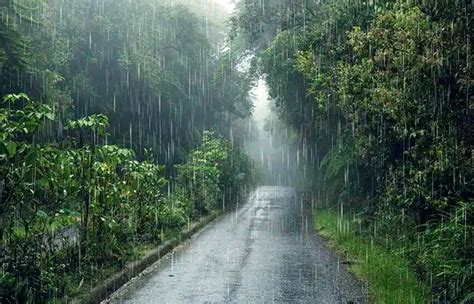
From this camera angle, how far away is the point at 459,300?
6062mm

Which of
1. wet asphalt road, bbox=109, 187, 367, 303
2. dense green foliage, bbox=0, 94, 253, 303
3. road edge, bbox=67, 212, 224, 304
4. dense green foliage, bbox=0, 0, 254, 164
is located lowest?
wet asphalt road, bbox=109, 187, 367, 303

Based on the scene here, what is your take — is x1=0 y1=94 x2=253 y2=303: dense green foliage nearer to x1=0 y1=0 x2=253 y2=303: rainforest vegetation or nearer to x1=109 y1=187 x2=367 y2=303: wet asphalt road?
x1=0 y1=0 x2=253 y2=303: rainforest vegetation

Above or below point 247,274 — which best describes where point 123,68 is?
above

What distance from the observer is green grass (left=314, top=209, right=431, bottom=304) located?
7.16 metres

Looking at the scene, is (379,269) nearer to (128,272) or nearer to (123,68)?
(128,272)

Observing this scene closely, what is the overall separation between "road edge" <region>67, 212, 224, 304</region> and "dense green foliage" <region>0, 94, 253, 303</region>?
0.22m

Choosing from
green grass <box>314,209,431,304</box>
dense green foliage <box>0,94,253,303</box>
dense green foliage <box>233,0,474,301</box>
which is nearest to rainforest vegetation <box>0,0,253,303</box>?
dense green foliage <box>0,94,253,303</box>

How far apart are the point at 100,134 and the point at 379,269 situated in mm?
5331

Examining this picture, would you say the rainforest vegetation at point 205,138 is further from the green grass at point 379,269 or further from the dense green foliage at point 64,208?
the green grass at point 379,269

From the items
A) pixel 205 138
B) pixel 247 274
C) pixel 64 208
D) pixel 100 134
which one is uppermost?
pixel 205 138

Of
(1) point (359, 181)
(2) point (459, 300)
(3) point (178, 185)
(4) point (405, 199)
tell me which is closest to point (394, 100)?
(4) point (405, 199)

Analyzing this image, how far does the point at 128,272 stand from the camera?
8.60 m

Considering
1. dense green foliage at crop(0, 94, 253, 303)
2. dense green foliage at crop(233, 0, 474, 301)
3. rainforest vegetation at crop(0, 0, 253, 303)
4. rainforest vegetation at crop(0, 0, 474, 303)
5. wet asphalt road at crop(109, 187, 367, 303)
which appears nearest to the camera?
dense green foliage at crop(0, 94, 253, 303)

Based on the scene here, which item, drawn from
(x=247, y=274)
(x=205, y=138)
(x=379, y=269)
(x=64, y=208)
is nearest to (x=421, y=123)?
(x=379, y=269)
